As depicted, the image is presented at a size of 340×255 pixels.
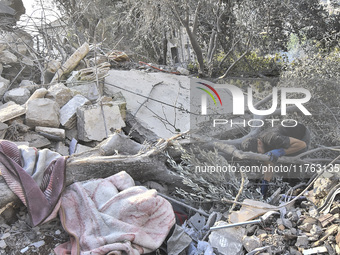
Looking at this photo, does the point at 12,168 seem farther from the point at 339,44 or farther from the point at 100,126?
the point at 339,44

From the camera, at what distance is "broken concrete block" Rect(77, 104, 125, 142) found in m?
4.50

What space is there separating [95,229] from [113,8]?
9.60 m

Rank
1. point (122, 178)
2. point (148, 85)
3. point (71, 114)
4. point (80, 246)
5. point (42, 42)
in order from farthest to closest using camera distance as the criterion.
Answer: point (42, 42)
point (148, 85)
point (71, 114)
point (122, 178)
point (80, 246)

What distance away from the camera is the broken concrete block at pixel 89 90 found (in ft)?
16.9

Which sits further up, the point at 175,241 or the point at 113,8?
the point at 113,8

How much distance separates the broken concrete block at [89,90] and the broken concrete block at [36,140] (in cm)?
114

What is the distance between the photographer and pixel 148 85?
5.86 meters

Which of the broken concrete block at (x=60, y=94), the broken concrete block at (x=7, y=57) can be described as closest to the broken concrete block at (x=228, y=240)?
the broken concrete block at (x=60, y=94)

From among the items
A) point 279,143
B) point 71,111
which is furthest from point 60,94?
point 279,143

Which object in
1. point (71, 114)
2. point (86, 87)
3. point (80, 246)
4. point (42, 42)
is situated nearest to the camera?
point (80, 246)

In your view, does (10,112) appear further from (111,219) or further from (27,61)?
(111,219)

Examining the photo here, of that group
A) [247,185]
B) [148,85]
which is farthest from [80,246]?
[148,85]

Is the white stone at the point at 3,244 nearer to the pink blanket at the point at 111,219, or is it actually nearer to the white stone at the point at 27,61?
the pink blanket at the point at 111,219

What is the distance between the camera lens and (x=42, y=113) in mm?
4285
